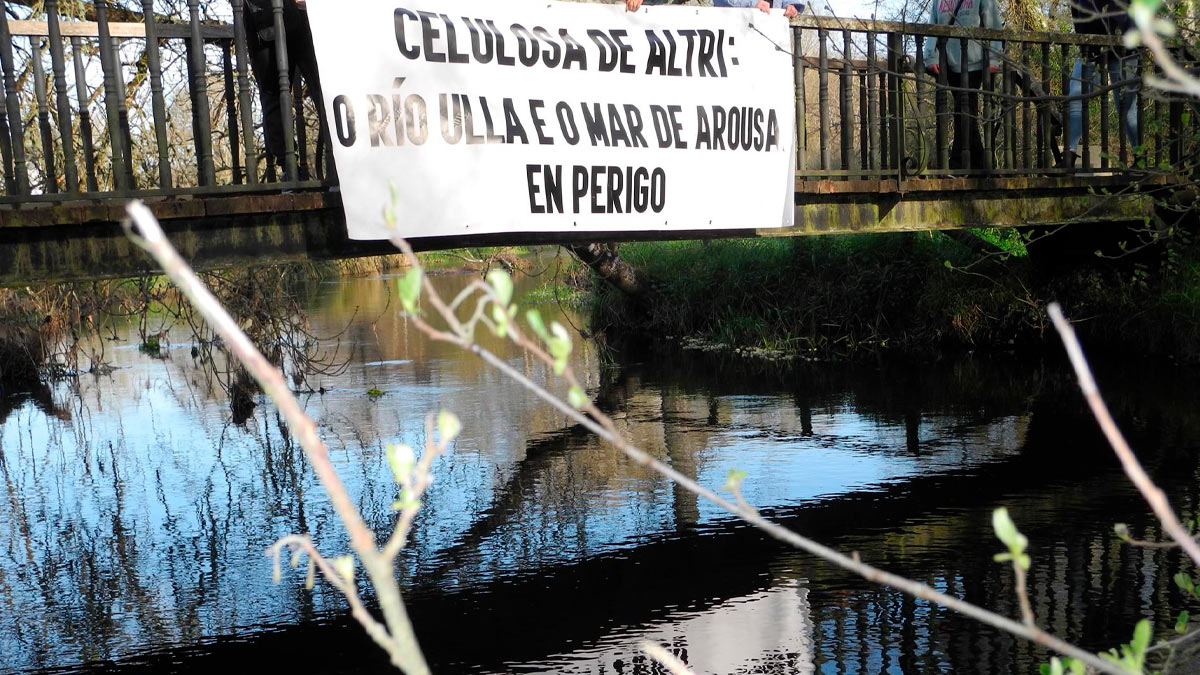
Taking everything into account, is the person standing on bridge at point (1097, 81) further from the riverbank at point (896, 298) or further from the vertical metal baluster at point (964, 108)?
the riverbank at point (896, 298)

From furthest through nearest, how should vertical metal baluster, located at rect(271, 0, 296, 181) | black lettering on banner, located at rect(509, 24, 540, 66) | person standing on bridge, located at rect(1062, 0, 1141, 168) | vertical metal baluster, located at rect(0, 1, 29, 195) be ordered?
person standing on bridge, located at rect(1062, 0, 1141, 168) < black lettering on banner, located at rect(509, 24, 540, 66) < vertical metal baluster, located at rect(271, 0, 296, 181) < vertical metal baluster, located at rect(0, 1, 29, 195)

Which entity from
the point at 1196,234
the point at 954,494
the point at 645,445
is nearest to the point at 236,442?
the point at 645,445

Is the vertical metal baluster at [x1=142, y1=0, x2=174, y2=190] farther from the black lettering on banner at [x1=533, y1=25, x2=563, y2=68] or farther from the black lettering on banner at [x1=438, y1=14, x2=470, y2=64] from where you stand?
the black lettering on banner at [x1=533, y1=25, x2=563, y2=68]

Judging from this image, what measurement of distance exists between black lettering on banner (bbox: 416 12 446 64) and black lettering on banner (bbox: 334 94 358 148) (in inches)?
19.5

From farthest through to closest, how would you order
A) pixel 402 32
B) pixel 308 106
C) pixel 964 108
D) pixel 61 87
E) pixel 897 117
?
pixel 308 106, pixel 964 108, pixel 897 117, pixel 402 32, pixel 61 87

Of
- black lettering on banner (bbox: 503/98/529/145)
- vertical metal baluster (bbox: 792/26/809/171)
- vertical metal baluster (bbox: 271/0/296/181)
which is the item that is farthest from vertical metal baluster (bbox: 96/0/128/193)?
vertical metal baluster (bbox: 792/26/809/171)

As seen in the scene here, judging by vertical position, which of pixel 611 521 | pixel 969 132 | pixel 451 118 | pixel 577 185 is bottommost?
pixel 611 521

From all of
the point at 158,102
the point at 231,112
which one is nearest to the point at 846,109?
the point at 231,112

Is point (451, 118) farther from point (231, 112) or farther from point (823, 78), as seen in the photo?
point (823, 78)

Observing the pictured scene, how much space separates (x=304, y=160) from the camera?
700 cm

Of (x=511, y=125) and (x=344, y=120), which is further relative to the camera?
(x=511, y=125)

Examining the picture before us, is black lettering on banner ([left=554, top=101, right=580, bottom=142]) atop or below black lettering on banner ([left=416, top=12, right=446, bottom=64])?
below

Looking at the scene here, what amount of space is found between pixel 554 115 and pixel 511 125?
0.28 m

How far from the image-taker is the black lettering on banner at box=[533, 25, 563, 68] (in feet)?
21.6
